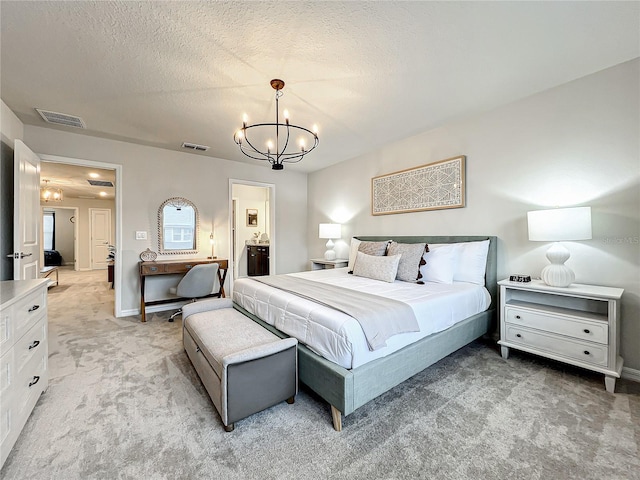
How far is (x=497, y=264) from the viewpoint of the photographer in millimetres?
2906

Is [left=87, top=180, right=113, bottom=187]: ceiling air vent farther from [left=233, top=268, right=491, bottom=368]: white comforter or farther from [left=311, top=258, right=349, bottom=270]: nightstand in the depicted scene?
[left=233, top=268, right=491, bottom=368]: white comforter

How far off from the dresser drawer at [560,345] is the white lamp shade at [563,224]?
809 mm

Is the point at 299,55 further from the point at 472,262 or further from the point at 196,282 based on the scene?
the point at 196,282

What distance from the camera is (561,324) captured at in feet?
Answer: 7.04

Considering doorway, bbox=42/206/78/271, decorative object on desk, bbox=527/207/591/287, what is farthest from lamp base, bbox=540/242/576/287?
doorway, bbox=42/206/78/271

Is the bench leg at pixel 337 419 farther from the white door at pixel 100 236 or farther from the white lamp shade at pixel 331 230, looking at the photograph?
the white door at pixel 100 236

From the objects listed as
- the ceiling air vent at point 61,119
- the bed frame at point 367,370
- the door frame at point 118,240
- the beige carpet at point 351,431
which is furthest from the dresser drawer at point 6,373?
the ceiling air vent at point 61,119

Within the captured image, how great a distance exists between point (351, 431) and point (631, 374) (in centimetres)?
235

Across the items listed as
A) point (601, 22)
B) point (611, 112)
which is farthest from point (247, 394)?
point (611, 112)

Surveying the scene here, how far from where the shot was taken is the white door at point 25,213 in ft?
8.54

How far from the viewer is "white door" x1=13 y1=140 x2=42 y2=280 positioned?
260 centimetres

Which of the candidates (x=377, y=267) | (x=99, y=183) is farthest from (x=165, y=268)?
(x=99, y=183)

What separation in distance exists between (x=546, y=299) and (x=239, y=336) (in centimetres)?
287

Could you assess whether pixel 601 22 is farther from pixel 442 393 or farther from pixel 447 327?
pixel 442 393
